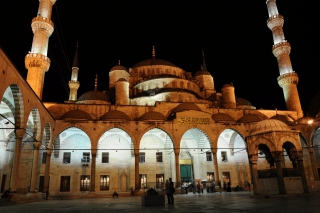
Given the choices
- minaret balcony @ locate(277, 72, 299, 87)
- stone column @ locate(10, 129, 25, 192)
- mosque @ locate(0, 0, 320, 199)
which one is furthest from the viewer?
minaret balcony @ locate(277, 72, 299, 87)

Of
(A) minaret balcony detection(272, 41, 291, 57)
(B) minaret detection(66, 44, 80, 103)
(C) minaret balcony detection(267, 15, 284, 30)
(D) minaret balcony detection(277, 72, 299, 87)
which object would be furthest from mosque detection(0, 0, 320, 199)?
(B) minaret detection(66, 44, 80, 103)

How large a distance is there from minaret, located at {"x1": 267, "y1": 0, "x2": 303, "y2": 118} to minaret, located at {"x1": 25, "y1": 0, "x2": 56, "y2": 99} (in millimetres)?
19400

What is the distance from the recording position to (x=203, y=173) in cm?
1903

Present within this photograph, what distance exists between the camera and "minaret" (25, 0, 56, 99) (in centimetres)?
1641

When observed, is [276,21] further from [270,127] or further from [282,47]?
[270,127]

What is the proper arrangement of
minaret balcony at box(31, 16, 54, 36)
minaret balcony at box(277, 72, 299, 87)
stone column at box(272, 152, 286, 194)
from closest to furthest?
1. stone column at box(272, 152, 286, 194)
2. minaret balcony at box(31, 16, 54, 36)
3. minaret balcony at box(277, 72, 299, 87)

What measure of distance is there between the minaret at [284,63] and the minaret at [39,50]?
19.4 metres

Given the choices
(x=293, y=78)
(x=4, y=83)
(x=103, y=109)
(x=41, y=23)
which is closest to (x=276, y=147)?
(x=4, y=83)

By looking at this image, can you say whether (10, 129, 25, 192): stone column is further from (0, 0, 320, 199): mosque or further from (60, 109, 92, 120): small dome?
(60, 109, 92, 120): small dome

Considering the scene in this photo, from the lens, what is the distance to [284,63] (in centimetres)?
2288

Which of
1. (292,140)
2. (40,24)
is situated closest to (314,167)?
(292,140)

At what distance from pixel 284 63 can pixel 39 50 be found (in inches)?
801

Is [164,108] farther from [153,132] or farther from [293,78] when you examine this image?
[293,78]

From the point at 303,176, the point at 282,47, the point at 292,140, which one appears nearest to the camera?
the point at 303,176
